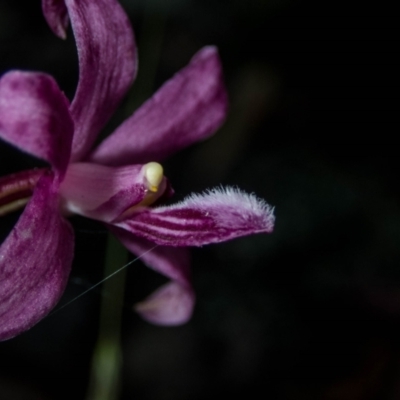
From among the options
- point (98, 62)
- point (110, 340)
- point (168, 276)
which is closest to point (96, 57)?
point (98, 62)

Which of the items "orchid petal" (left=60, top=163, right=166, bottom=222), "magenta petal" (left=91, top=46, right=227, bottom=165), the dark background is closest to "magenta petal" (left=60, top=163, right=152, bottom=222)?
"orchid petal" (left=60, top=163, right=166, bottom=222)

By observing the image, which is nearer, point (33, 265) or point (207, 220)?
point (33, 265)

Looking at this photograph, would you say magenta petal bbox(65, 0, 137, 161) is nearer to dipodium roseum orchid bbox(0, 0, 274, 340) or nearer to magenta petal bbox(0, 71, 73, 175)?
dipodium roseum orchid bbox(0, 0, 274, 340)

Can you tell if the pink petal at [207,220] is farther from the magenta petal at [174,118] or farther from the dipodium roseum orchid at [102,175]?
the magenta petal at [174,118]

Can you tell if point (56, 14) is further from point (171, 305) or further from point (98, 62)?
point (171, 305)

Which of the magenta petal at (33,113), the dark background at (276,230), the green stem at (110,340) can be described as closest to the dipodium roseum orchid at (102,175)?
the magenta petal at (33,113)

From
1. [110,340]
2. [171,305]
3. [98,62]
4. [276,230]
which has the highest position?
[98,62]
